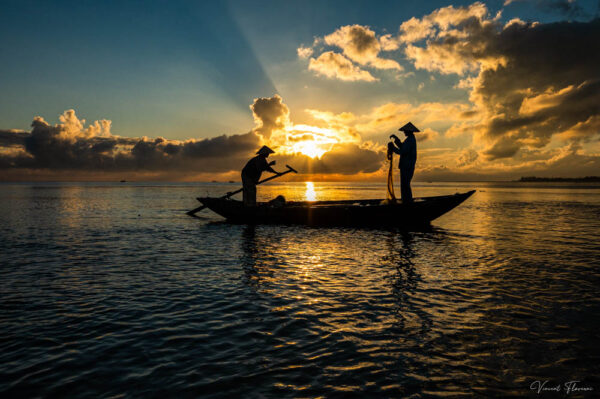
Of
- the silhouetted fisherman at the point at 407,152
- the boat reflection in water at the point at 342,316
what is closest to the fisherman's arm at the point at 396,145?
the silhouetted fisherman at the point at 407,152

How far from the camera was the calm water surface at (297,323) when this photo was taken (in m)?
4.68

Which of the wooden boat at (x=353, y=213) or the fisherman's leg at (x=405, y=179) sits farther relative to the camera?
the wooden boat at (x=353, y=213)

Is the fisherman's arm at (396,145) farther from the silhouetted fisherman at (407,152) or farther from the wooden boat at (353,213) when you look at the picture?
the wooden boat at (353,213)

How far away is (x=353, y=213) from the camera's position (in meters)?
22.4

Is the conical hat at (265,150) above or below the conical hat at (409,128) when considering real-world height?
below

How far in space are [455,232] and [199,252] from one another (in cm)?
1625

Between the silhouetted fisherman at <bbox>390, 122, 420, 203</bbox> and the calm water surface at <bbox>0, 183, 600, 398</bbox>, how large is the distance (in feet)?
23.3

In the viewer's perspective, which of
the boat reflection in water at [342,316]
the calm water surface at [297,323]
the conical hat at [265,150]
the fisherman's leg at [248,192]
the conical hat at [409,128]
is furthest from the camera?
the fisherman's leg at [248,192]

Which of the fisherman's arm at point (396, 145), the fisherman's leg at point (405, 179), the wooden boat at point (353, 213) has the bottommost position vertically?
the wooden boat at point (353, 213)

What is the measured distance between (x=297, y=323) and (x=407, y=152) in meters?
15.8

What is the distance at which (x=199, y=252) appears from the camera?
48.9 feet

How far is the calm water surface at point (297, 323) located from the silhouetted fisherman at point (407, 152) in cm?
709

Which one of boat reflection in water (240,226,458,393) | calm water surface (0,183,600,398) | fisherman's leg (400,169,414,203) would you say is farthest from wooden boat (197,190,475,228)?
calm water surface (0,183,600,398)

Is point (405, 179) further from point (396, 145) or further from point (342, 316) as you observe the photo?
point (342, 316)
